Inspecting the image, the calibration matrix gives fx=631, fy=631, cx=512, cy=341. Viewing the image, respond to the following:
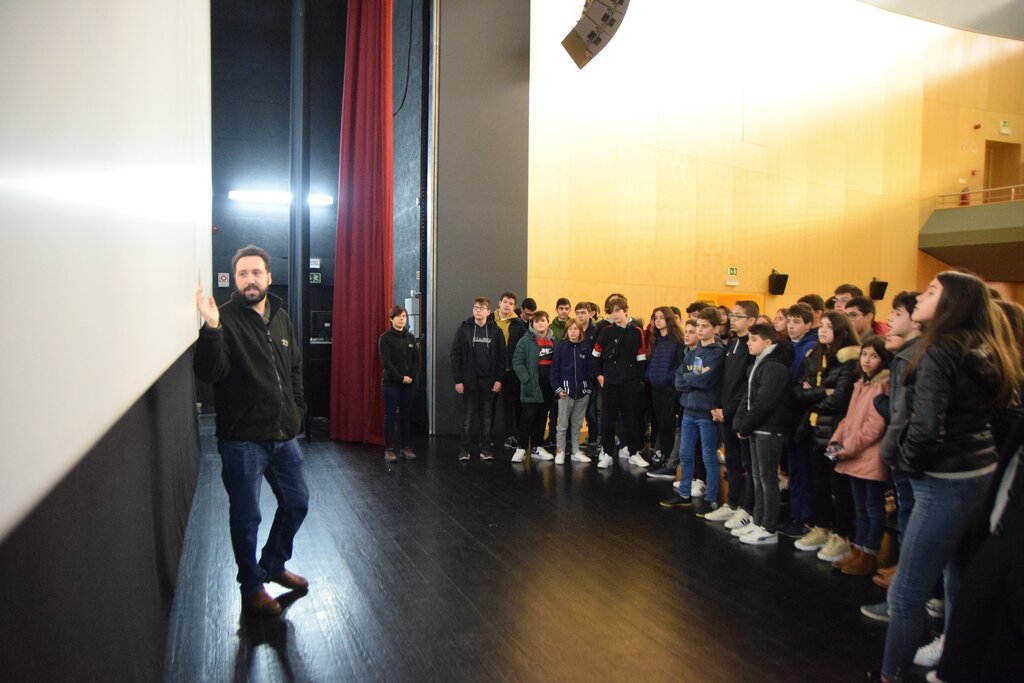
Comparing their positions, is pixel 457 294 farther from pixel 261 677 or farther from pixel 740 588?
pixel 261 677

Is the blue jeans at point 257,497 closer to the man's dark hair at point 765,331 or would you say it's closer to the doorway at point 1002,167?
the man's dark hair at point 765,331

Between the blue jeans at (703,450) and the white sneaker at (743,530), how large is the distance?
0.47 meters

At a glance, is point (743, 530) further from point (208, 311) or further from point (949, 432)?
point (208, 311)

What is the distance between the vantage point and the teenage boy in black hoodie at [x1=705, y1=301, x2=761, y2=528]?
419 cm

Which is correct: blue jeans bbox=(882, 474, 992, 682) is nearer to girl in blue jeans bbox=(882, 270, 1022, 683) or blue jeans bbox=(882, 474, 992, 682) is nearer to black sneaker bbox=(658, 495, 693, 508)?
girl in blue jeans bbox=(882, 270, 1022, 683)

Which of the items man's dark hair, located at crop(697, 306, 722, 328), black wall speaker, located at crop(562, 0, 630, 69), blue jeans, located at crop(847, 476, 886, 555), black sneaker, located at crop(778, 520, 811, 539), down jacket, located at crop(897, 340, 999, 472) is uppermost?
black wall speaker, located at crop(562, 0, 630, 69)

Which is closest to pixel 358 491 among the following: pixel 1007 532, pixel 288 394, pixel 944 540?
pixel 288 394

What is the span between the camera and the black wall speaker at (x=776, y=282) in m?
10.2

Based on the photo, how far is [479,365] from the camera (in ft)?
20.5

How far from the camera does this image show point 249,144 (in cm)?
907

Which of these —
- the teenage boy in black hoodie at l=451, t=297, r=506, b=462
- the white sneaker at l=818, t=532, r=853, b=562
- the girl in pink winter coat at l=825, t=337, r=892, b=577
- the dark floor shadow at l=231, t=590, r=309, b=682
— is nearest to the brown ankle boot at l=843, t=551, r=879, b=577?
the girl in pink winter coat at l=825, t=337, r=892, b=577

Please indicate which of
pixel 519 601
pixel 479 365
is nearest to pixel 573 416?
pixel 479 365

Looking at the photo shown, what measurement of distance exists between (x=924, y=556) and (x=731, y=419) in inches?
86.0

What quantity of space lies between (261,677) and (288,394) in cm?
116
